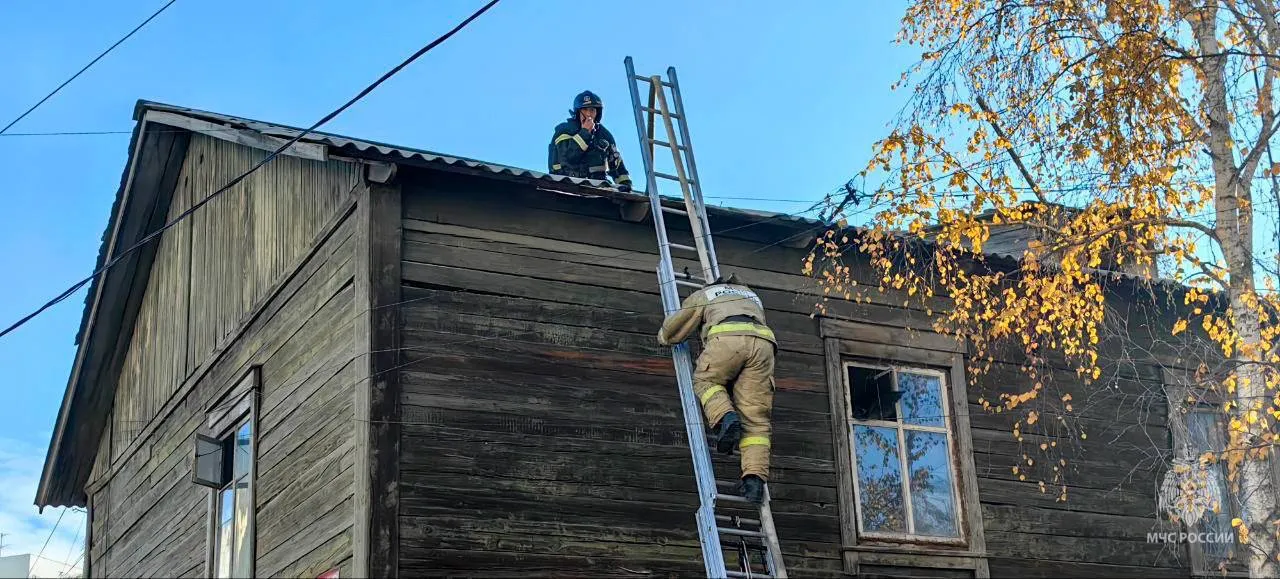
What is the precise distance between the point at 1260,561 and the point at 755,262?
13.5 ft

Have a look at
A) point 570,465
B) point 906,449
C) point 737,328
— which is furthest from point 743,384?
point 906,449

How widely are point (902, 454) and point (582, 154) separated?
3.56m

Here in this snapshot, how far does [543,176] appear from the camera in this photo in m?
8.91

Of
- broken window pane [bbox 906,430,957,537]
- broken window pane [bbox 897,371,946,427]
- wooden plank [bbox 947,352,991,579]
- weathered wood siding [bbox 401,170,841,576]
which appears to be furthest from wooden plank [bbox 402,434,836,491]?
wooden plank [bbox 947,352,991,579]

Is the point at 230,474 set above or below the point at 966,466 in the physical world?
above

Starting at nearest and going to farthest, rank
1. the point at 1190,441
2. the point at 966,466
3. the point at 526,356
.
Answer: the point at 526,356 < the point at 966,466 < the point at 1190,441

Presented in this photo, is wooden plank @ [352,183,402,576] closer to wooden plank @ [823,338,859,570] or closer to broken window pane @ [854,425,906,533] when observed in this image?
wooden plank @ [823,338,859,570]

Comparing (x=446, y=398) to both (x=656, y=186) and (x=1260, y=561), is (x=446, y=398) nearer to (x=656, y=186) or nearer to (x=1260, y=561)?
(x=656, y=186)

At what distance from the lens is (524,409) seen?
8750 mm

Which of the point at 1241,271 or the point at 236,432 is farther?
the point at 236,432

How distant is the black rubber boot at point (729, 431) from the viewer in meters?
7.52

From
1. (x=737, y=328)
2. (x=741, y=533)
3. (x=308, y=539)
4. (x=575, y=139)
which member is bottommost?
(x=741, y=533)

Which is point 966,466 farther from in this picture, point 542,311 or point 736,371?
point 542,311

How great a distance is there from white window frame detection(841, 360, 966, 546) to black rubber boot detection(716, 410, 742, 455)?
2.58 meters
